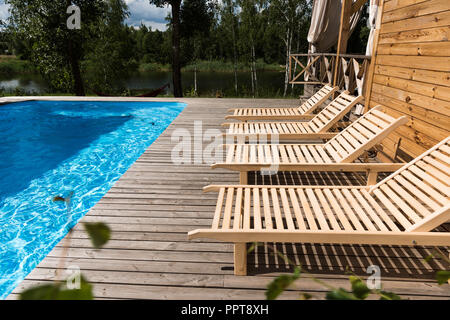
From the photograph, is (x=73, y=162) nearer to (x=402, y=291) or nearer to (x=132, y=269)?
(x=132, y=269)

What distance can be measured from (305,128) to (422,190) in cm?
208

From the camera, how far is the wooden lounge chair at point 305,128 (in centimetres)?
397

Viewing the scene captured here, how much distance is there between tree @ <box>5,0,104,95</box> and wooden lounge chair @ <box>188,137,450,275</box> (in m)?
11.9

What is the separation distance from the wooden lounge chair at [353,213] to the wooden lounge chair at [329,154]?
14.5 inches

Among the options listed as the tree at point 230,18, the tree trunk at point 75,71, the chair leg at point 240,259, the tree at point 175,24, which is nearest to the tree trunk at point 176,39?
the tree at point 175,24

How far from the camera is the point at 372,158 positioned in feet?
13.5

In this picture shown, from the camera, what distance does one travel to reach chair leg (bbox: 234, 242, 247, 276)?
6.49ft

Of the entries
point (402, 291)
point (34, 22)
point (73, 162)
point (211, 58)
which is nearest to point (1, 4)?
point (34, 22)

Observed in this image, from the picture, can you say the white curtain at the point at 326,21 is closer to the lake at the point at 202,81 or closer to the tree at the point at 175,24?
the tree at the point at 175,24

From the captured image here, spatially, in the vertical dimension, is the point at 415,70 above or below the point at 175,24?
below

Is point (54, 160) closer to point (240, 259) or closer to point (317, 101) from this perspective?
point (317, 101)

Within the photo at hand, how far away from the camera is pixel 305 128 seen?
4293 millimetres

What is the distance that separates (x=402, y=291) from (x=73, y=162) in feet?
16.8

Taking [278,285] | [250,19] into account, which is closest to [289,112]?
[278,285]
